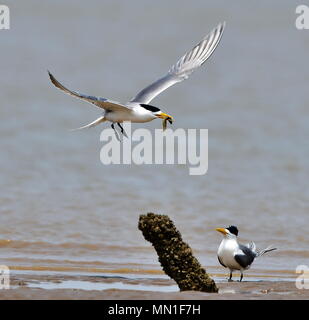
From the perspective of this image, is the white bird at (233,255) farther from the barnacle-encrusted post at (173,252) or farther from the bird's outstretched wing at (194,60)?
the bird's outstretched wing at (194,60)

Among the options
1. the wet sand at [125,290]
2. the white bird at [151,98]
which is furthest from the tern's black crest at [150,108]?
the wet sand at [125,290]

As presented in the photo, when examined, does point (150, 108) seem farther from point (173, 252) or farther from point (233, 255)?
point (173, 252)

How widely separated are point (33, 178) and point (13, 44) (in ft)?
21.2

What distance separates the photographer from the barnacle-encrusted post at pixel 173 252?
7.13m

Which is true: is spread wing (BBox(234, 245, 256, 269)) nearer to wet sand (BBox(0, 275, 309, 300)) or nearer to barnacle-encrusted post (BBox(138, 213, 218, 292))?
wet sand (BBox(0, 275, 309, 300))

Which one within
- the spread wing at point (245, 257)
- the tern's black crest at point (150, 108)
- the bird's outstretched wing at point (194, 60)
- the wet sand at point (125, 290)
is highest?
the bird's outstretched wing at point (194, 60)

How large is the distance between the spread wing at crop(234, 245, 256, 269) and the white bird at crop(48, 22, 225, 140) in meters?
1.48

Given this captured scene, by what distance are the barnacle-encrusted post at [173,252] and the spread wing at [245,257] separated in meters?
1.67

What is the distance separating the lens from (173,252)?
7.16m

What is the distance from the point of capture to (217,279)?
29.3 feet

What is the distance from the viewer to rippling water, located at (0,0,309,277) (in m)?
11.0

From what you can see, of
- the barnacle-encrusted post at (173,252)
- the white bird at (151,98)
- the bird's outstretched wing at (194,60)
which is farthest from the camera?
the bird's outstretched wing at (194,60)

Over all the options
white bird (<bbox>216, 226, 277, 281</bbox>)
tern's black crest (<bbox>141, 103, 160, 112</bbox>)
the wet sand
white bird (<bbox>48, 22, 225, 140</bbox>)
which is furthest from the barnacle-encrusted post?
tern's black crest (<bbox>141, 103, 160, 112</bbox>)

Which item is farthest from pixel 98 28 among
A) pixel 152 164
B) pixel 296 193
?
pixel 296 193
